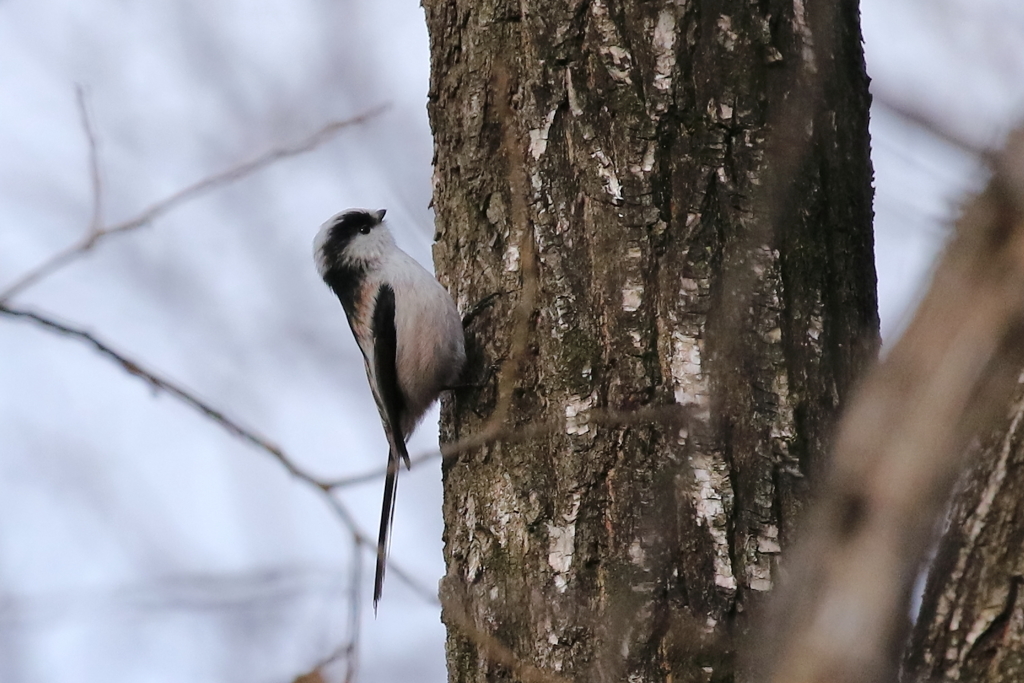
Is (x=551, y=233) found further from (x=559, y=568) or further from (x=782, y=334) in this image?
(x=559, y=568)

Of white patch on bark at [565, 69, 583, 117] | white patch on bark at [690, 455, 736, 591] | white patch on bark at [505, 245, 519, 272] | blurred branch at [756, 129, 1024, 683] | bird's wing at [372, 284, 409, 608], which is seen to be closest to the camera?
blurred branch at [756, 129, 1024, 683]

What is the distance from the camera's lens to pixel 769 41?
2.47 metres

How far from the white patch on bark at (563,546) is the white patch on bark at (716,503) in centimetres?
28

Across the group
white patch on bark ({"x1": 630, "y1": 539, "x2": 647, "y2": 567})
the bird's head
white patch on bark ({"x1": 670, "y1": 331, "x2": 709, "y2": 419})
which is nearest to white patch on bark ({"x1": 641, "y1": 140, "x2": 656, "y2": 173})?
white patch on bark ({"x1": 670, "y1": 331, "x2": 709, "y2": 419})

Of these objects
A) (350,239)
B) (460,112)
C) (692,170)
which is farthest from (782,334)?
(350,239)

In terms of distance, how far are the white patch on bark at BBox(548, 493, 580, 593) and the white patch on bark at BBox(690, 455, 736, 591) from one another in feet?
0.93

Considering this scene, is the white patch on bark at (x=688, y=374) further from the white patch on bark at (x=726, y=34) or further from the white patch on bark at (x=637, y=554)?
the white patch on bark at (x=726, y=34)

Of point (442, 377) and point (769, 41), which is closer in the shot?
point (769, 41)

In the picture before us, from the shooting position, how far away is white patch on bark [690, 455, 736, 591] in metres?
2.27

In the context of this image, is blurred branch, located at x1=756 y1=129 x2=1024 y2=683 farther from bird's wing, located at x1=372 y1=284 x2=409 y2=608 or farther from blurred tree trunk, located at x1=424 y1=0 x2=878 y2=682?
bird's wing, located at x1=372 y1=284 x2=409 y2=608

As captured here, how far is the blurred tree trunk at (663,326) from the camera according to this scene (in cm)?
232

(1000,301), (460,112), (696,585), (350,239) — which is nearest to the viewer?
(1000,301)

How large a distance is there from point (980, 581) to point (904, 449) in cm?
88

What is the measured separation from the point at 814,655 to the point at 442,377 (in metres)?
2.59
